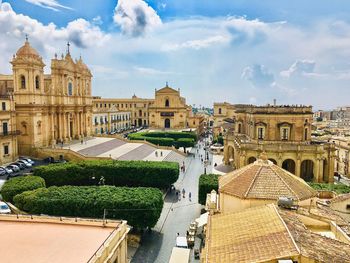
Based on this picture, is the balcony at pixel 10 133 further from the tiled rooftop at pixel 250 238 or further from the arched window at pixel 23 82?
the tiled rooftop at pixel 250 238

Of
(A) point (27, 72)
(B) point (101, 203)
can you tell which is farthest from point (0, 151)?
(B) point (101, 203)

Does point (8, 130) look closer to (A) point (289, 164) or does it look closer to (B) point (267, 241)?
(A) point (289, 164)

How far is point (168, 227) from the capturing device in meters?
27.1

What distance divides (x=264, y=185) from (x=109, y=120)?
76.7 metres

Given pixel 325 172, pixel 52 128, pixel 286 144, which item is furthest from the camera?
pixel 52 128

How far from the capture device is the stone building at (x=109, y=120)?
270ft

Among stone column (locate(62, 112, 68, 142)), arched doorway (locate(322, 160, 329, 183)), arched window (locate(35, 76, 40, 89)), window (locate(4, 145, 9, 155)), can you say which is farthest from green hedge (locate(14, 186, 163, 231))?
stone column (locate(62, 112, 68, 142))

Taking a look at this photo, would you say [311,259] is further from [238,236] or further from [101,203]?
[101,203]

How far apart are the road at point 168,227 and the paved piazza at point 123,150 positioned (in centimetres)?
1173

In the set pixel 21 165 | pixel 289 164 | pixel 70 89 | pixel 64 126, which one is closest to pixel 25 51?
pixel 70 89

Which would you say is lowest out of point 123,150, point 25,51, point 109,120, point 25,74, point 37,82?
point 123,150

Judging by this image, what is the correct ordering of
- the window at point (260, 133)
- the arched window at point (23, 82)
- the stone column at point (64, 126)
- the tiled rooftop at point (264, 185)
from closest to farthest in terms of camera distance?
the tiled rooftop at point (264, 185)
the window at point (260, 133)
the arched window at point (23, 82)
the stone column at point (64, 126)

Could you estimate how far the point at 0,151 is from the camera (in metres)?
40.9

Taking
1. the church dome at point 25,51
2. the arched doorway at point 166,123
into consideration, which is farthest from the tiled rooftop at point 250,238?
the arched doorway at point 166,123
